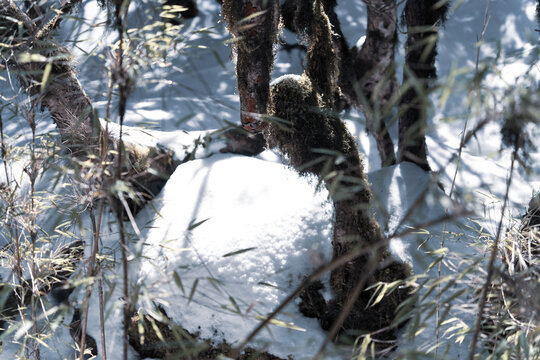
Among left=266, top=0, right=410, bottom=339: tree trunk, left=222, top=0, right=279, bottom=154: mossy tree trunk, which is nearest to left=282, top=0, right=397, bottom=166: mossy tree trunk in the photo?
left=266, top=0, right=410, bottom=339: tree trunk

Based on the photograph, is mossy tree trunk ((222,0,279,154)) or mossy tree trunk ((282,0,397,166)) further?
mossy tree trunk ((282,0,397,166))

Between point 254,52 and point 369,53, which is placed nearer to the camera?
point 254,52

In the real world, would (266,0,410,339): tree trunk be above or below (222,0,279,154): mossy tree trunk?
below

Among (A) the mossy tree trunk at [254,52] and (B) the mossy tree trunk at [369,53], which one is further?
(B) the mossy tree trunk at [369,53]

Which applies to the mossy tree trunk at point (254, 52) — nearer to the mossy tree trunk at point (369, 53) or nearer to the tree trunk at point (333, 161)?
the tree trunk at point (333, 161)

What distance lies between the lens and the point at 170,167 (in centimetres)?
271

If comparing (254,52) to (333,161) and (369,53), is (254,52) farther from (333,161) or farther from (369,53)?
(369,53)

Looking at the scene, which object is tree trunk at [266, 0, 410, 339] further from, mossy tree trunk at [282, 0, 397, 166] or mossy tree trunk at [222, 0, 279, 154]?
mossy tree trunk at [282, 0, 397, 166]

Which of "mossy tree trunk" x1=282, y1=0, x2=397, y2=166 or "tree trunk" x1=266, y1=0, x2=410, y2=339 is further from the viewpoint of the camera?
"mossy tree trunk" x1=282, y1=0, x2=397, y2=166

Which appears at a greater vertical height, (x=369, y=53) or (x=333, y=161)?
(x=369, y=53)

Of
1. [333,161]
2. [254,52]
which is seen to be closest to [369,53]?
[254,52]

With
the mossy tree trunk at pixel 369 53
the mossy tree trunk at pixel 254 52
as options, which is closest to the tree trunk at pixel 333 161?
the mossy tree trunk at pixel 254 52

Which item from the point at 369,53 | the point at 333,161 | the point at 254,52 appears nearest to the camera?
the point at 333,161

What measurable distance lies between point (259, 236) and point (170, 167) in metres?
0.79
